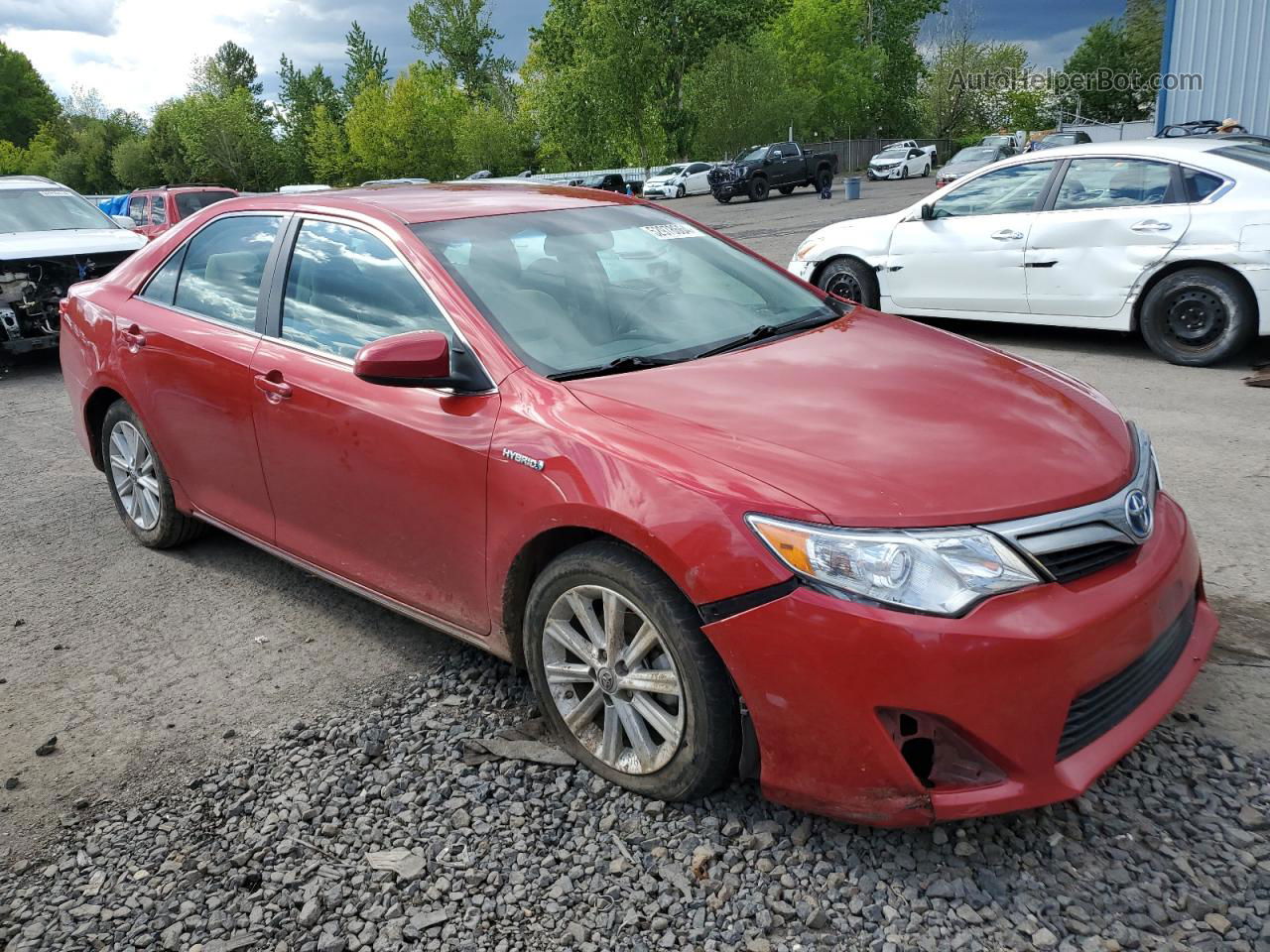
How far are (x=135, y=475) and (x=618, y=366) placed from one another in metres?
2.86

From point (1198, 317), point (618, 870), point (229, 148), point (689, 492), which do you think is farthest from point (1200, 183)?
point (229, 148)

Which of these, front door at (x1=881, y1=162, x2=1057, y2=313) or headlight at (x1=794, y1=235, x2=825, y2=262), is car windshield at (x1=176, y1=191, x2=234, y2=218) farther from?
front door at (x1=881, y1=162, x2=1057, y2=313)

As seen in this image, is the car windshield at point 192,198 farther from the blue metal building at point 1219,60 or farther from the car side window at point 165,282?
the blue metal building at point 1219,60

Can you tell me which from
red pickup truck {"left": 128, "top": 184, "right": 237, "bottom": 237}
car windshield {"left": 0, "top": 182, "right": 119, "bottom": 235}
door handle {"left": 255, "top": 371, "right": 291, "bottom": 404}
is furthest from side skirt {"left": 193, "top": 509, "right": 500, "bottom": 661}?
red pickup truck {"left": 128, "top": 184, "right": 237, "bottom": 237}

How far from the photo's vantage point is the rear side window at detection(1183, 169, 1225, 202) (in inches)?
284

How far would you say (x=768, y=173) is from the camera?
3588cm

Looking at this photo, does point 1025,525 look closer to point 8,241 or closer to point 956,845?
point 956,845

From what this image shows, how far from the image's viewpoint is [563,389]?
2957 millimetres

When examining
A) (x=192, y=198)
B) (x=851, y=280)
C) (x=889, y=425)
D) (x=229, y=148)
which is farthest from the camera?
(x=229, y=148)

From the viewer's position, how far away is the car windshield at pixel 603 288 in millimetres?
3246

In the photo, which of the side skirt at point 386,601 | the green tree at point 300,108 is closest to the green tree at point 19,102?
the green tree at point 300,108

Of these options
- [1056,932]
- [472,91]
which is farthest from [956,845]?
[472,91]

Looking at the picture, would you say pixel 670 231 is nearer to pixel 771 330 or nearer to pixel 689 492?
pixel 771 330

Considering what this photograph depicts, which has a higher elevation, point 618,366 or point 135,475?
point 618,366
